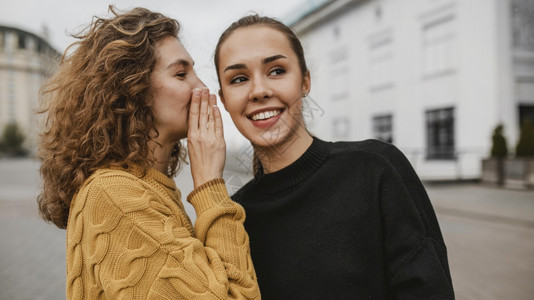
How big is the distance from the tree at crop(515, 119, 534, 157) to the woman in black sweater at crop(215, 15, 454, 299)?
11487 mm

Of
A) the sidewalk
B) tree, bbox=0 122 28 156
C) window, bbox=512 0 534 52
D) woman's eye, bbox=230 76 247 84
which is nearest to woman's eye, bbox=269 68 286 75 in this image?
woman's eye, bbox=230 76 247 84

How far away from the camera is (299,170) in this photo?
1542mm

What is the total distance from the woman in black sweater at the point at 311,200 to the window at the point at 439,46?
13.1 meters

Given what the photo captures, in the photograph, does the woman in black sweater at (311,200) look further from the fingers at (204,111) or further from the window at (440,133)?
the window at (440,133)

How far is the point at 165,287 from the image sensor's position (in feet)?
3.75

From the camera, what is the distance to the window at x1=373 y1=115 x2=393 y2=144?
1562 cm

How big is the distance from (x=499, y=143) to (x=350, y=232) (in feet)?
39.5

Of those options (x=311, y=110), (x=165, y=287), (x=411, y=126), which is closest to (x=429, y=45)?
(x=411, y=126)

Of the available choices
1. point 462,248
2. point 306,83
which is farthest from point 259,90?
point 462,248

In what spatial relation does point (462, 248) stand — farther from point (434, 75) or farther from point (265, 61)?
point (434, 75)

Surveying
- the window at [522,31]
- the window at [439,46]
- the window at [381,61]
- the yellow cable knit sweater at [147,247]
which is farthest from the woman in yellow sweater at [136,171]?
the window at [381,61]

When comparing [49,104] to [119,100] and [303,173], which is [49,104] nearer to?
[119,100]

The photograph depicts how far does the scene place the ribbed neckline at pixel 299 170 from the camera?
153 cm

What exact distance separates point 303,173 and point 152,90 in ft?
2.17
